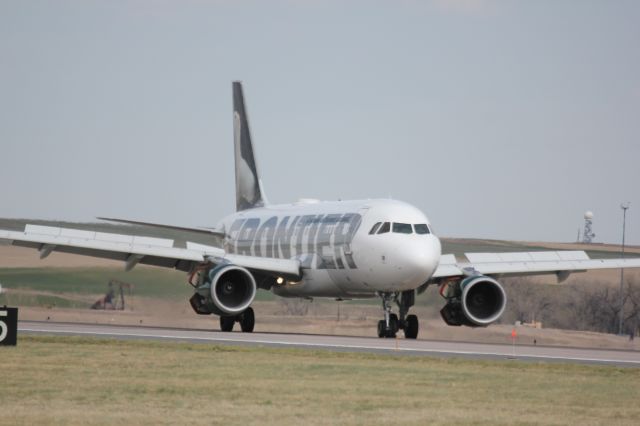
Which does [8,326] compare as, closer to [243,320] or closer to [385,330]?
[385,330]

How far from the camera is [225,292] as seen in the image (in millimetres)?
41219

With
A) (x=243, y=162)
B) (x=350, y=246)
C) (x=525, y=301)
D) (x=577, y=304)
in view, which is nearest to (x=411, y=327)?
(x=350, y=246)

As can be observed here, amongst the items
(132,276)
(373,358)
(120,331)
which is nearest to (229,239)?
(132,276)

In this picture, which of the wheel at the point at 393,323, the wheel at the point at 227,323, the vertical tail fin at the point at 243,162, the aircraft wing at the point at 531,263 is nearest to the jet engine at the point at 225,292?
the wheel at the point at 227,323

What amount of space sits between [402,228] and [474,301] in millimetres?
3775

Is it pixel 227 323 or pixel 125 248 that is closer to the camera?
pixel 125 248

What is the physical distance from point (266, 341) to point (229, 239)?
18645 millimetres

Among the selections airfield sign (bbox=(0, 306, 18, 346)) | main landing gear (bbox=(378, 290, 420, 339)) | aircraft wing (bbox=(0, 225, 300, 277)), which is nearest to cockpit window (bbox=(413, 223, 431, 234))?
main landing gear (bbox=(378, 290, 420, 339))

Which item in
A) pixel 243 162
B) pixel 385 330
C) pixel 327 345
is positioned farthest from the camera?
pixel 243 162

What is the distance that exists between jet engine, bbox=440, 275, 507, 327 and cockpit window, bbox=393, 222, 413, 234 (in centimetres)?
283

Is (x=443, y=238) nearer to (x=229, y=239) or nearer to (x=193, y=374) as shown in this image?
(x=229, y=239)

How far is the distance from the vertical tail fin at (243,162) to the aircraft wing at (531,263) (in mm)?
13244

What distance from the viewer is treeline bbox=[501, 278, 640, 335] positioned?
63.6m

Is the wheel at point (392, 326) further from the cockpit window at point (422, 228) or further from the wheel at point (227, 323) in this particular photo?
the wheel at point (227, 323)
